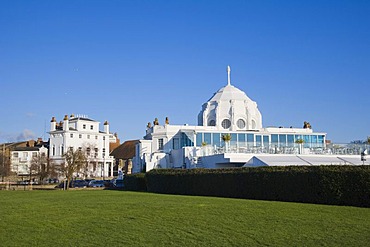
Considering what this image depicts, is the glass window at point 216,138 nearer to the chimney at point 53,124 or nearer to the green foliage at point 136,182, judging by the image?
the green foliage at point 136,182

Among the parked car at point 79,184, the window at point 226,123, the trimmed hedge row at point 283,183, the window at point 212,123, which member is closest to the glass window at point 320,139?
the window at point 226,123

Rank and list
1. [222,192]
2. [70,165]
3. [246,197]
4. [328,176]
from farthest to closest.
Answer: [70,165] → [222,192] → [246,197] → [328,176]

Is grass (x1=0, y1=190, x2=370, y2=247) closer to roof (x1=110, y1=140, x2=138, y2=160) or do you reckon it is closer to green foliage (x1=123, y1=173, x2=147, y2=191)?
green foliage (x1=123, y1=173, x2=147, y2=191)

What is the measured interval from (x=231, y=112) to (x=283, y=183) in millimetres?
33342

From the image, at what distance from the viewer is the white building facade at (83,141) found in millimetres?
79875

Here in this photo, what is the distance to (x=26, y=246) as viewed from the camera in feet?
37.3

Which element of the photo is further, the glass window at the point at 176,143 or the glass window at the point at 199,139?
the glass window at the point at 176,143

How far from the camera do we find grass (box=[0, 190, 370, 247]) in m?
11.8

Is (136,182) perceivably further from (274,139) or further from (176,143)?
(274,139)

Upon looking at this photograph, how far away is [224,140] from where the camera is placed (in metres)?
43.0

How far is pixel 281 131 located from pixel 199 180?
89.0ft

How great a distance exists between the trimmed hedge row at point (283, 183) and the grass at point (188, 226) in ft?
6.31

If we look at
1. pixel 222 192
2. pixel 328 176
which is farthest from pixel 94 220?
pixel 222 192

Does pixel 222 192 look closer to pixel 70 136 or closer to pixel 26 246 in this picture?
pixel 26 246
